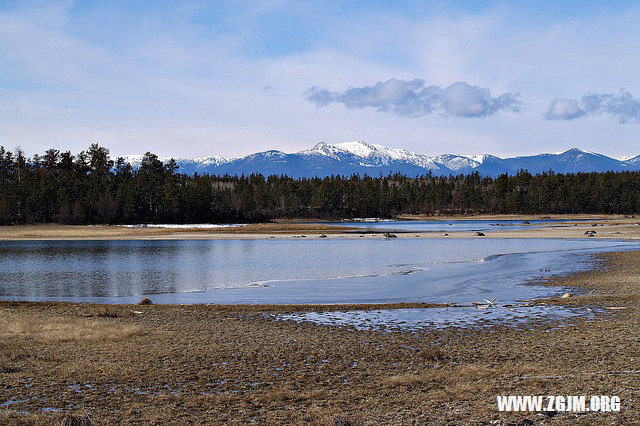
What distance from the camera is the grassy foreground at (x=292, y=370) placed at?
35.1 ft

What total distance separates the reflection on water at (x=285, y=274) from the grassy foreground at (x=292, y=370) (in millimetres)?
8631

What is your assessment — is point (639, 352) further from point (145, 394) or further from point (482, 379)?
point (145, 394)

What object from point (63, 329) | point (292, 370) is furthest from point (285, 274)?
point (292, 370)

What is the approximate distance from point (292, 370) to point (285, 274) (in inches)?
1040

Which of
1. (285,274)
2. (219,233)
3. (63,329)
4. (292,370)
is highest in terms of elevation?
(219,233)

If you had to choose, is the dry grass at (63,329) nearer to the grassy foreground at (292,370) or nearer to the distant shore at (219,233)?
the grassy foreground at (292,370)

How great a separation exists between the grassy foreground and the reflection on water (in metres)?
8.63

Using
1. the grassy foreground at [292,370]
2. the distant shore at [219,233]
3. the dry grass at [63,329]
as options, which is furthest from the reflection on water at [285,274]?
the distant shore at [219,233]

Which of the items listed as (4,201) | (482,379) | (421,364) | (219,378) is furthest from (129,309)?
(4,201)

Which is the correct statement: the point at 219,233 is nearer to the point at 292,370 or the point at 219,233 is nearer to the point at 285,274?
the point at 285,274

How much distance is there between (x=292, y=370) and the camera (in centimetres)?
1439

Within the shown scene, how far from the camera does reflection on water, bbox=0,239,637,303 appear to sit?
3036 centimetres

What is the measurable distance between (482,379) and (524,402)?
207 centimetres

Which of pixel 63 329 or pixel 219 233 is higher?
pixel 219 233
